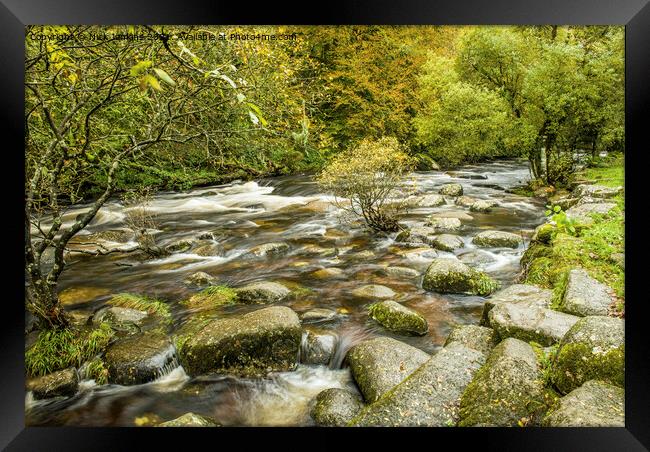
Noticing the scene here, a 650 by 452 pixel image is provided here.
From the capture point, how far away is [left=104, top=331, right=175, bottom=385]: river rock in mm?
2797

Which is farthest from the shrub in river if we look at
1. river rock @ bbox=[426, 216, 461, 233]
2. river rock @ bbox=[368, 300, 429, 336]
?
river rock @ bbox=[368, 300, 429, 336]

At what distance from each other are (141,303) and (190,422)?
39.7 inches

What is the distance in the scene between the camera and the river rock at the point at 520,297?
9.73 ft

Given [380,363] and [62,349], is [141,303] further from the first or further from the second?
[380,363]

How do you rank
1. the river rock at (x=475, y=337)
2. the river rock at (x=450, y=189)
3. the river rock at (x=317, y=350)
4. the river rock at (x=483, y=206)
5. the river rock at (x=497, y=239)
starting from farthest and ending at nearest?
the river rock at (x=483, y=206), the river rock at (x=450, y=189), the river rock at (x=497, y=239), the river rock at (x=317, y=350), the river rock at (x=475, y=337)

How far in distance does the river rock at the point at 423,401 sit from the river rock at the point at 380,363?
0.53ft

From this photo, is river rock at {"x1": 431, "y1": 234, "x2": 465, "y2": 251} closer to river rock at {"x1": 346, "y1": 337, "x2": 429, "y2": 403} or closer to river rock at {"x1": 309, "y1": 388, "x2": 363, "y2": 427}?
river rock at {"x1": 346, "y1": 337, "x2": 429, "y2": 403}

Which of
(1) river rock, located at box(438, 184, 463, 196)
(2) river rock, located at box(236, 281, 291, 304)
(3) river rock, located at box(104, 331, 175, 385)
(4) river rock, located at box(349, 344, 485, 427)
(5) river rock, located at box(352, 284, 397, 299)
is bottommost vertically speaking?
(4) river rock, located at box(349, 344, 485, 427)

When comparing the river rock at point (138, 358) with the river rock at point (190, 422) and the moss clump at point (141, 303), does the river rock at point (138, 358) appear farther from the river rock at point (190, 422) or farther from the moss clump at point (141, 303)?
the river rock at point (190, 422)

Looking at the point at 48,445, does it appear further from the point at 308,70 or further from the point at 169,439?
the point at 308,70

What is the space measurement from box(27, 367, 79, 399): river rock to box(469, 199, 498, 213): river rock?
11.4 ft

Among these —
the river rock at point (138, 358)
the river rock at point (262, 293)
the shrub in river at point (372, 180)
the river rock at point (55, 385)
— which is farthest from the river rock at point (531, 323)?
the river rock at point (55, 385)

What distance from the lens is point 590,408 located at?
2.19 metres

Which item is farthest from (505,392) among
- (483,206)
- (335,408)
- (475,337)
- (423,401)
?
(483,206)
